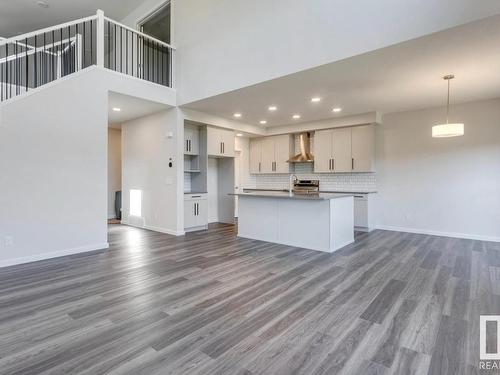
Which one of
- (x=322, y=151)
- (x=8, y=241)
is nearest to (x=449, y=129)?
(x=322, y=151)

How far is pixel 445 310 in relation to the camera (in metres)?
2.50

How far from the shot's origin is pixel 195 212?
6359 millimetres

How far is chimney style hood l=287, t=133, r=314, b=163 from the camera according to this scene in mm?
7635

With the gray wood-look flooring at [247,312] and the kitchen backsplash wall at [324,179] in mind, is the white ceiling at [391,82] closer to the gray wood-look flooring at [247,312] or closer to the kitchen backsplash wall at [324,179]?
the kitchen backsplash wall at [324,179]

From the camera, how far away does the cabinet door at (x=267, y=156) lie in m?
8.39

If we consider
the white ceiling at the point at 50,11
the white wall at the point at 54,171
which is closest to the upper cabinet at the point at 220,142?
the white wall at the point at 54,171

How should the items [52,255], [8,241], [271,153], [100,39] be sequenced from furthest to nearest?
[271,153] → [100,39] → [52,255] → [8,241]

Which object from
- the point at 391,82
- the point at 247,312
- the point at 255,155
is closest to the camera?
the point at 247,312

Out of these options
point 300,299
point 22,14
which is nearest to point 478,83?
point 300,299

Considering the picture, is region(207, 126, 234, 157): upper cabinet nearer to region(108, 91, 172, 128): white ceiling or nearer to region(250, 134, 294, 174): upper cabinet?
region(108, 91, 172, 128): white ceiling

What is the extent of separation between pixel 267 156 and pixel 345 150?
249 cm

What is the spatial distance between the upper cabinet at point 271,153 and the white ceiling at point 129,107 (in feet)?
11.4

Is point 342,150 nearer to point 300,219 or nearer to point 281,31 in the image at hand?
point 300,219

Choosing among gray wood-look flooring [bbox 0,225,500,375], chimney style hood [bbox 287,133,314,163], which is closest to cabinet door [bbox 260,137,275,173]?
chimney style hood [bbox 287,133,314,163]
